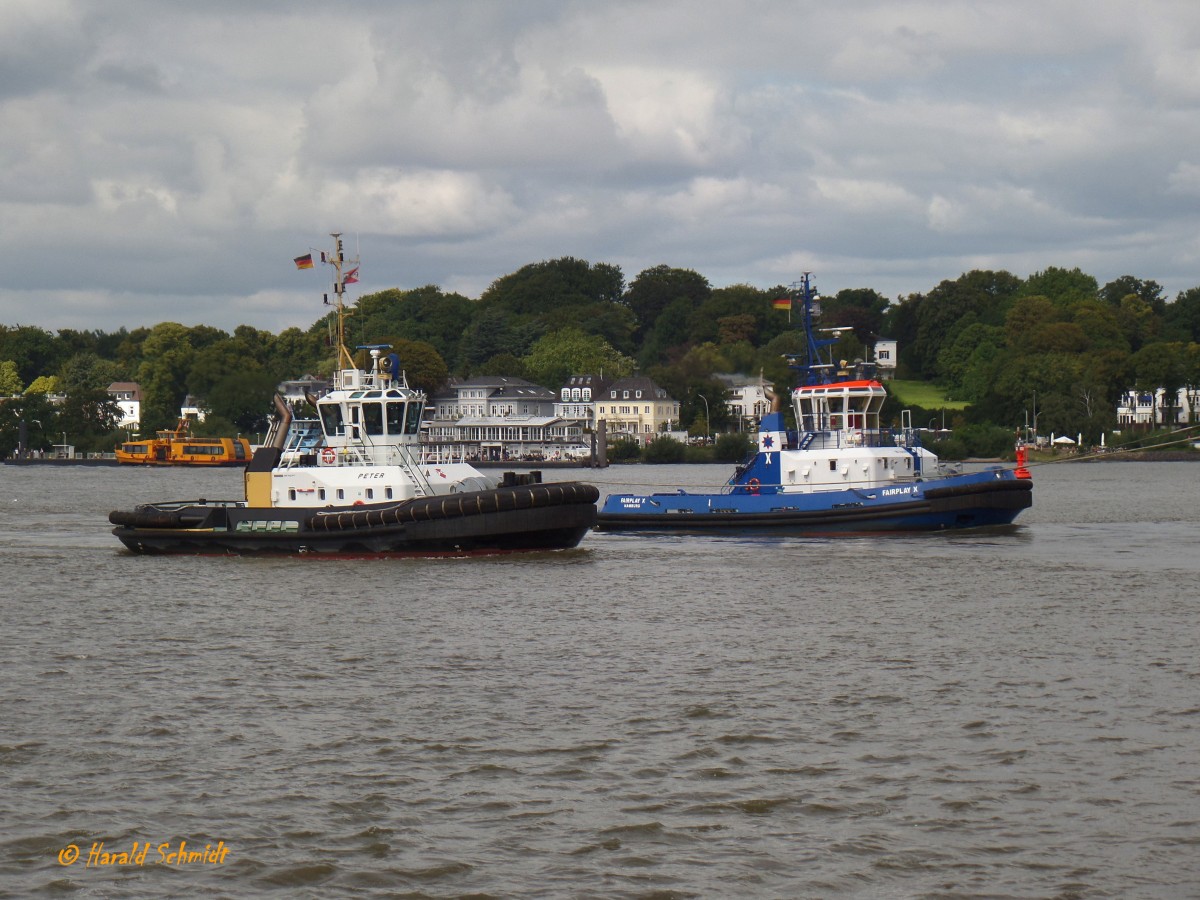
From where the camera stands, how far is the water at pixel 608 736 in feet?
39.5

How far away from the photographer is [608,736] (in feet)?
53.7

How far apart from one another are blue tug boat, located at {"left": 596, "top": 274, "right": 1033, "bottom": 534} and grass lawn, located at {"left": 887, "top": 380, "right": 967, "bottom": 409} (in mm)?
101501

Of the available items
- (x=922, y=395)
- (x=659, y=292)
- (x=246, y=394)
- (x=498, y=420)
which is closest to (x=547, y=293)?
(x=659, y=292)

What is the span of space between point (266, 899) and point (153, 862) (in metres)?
1.44

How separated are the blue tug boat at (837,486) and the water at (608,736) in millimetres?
9153

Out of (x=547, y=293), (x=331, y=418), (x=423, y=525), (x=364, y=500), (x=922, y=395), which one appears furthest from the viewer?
(x=547, y=293)

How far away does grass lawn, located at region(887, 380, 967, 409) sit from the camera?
149 metres

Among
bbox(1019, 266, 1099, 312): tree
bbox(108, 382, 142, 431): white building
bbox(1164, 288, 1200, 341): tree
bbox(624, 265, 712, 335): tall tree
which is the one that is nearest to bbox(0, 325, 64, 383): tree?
bbox(108, 382, 142, 431): white building

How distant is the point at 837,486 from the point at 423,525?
13.7 metres

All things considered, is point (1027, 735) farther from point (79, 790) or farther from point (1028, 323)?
point (1028, 323)


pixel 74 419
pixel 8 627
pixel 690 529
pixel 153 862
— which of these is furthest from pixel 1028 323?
pixel 153 862

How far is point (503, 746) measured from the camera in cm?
1595

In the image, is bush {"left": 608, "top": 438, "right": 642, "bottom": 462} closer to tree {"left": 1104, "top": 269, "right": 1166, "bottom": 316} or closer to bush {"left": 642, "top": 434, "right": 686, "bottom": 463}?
bush {"left": 642, "top": 434, "right": 686, "bottom": 463}

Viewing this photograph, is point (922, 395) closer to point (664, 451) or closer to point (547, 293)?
point (664, 451)
